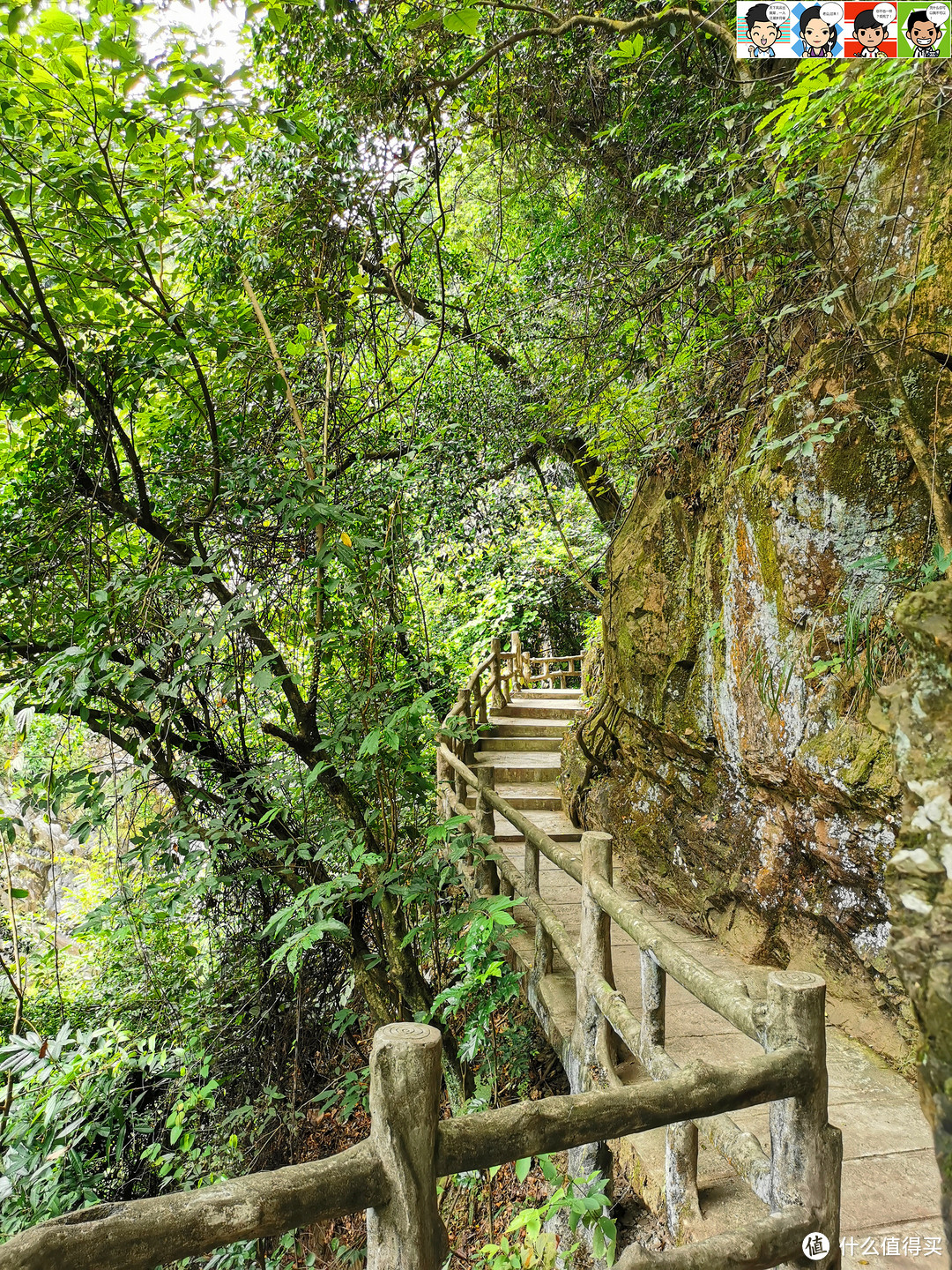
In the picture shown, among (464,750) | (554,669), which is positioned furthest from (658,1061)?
(554,669)

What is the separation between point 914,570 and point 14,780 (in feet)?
15.0

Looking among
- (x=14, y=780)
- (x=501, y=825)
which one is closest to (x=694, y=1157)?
(x=14, y=780)

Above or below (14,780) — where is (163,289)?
above

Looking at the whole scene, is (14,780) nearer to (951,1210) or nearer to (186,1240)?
(186,1240)

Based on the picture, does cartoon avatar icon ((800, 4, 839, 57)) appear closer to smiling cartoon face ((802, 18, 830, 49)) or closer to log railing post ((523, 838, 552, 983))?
smiling cartoon face ((802, 18, 830, 49))

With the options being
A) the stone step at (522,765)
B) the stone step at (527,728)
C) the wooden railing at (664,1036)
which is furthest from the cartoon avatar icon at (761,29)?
the stone step at (527,728)

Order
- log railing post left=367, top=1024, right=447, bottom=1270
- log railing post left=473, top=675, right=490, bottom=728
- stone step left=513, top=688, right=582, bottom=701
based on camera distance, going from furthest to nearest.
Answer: stone step left=513, top=688, right=582, bottom=701
log railing post left=473, top=675, right=490, bottom=728
log railing post left=367, top=1024, right=447, bottom=1270

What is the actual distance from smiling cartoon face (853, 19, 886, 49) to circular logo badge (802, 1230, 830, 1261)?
4673 mm

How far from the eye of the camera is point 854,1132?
293 cm

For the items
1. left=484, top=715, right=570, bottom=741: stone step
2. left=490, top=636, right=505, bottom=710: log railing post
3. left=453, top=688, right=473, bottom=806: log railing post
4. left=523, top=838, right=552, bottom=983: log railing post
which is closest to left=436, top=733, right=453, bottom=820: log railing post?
left=453, top=688, right=473, bottom=806: log railing post

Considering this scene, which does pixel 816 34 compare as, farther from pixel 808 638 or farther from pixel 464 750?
pixel 464 750

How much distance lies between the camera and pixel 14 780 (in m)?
3.24

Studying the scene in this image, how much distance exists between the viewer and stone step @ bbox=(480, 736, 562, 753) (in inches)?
436

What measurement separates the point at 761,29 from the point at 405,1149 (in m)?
5.27
